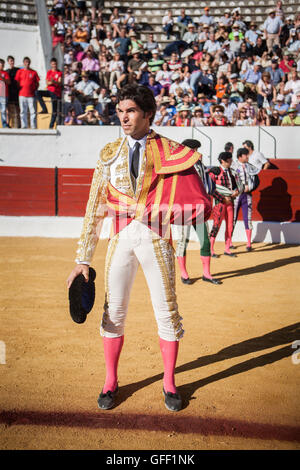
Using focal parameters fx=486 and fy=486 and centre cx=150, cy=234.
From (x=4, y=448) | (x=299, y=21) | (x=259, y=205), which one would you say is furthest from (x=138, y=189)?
(x=299, y=21)

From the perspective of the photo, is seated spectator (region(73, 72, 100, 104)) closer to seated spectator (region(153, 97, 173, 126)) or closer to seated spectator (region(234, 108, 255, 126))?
seated spectator (region(153, 97, 173, 126))

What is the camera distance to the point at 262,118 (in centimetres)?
934

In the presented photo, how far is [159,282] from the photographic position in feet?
7.72

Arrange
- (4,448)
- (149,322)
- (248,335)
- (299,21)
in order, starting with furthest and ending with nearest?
(299,21)
(149,322)
(248,335)
(4,448)

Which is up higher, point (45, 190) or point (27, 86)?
point (27, 86)

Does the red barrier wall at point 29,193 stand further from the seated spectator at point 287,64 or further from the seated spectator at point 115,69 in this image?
the seated spectator at point 287,64

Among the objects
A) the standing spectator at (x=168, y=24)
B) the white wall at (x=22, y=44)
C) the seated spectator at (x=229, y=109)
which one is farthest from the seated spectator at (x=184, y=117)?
the white wall at (x=22, y=44)

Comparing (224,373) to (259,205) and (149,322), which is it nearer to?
(149,322)

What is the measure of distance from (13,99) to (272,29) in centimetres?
593

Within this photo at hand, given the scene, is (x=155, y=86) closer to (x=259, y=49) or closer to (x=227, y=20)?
(x=259, y=49)

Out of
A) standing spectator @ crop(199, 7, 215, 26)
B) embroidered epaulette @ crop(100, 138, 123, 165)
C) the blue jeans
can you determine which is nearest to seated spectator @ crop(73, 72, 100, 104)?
the blue jeans

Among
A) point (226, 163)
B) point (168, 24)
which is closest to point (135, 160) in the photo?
point (226, 163)

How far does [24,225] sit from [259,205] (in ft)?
13.4

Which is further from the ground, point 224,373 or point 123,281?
point 123,281
